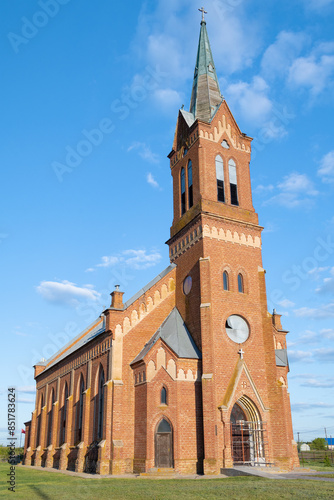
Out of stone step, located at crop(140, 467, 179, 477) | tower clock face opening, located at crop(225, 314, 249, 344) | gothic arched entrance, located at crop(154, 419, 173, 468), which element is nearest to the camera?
stone step, located at crop(140, 467, 179, 477)

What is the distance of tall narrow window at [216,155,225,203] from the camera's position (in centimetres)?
3111

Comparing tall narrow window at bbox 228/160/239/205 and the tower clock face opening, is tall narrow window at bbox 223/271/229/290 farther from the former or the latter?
tall narrow window at bbox 228/160/239/205

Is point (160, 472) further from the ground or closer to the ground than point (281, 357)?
closer to the ground

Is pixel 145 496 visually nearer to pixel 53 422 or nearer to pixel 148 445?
pixel 148 445

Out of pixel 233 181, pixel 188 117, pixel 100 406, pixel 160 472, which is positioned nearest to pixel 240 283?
pixel 233 181

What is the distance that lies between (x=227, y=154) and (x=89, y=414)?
20190mm

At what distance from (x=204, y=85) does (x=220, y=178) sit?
9.06 m

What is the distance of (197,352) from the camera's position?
26.5 metres

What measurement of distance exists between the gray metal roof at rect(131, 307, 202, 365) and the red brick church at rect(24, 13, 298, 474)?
0.08 metres

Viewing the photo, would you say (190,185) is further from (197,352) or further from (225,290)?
(197,352)

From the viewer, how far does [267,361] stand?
27.3 meters

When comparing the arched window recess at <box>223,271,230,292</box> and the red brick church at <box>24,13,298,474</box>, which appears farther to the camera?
the arched window recess at <box>223,271,230,292</box>

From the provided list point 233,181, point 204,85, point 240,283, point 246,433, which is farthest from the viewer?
point 204,85

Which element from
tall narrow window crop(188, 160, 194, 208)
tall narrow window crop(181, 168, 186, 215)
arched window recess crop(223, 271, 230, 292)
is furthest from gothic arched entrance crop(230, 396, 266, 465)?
tall narrow window crop(181, 168, 186, 215)
